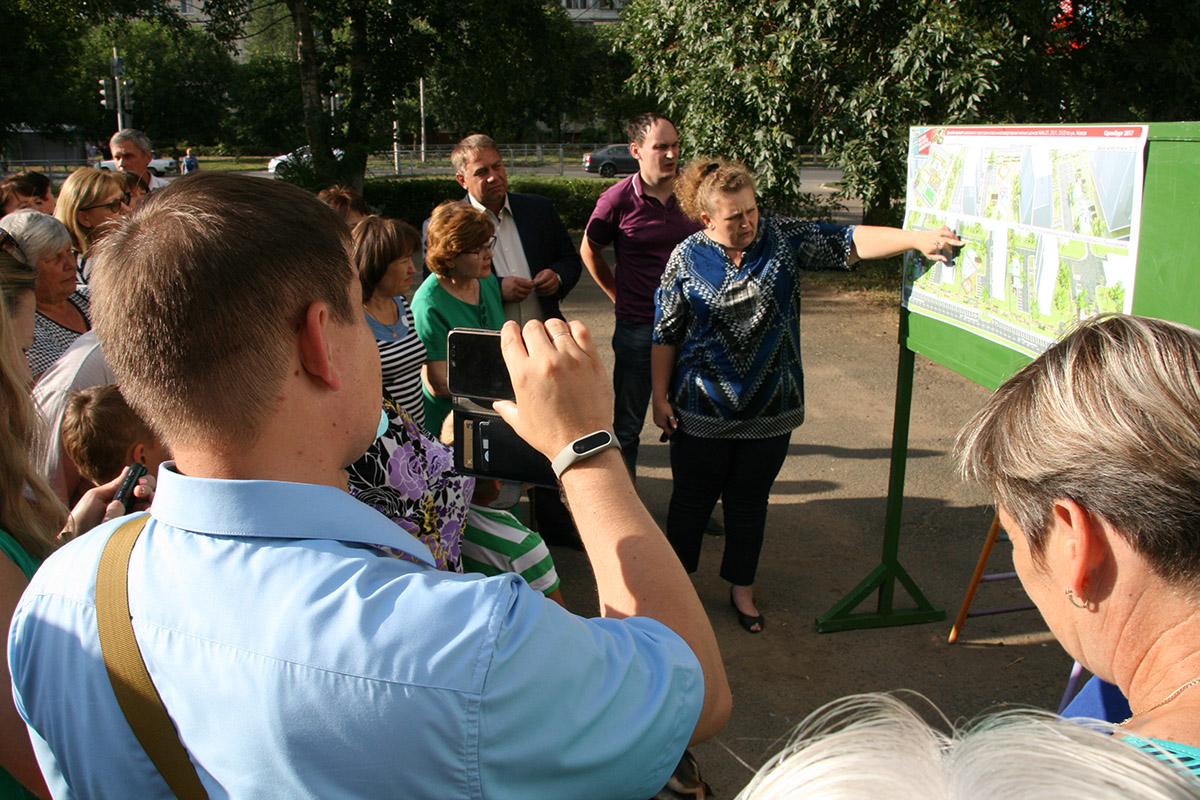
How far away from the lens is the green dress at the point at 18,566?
1.31 meters

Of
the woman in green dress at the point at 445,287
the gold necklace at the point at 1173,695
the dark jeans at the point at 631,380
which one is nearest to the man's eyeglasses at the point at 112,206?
the woman in green dress at the point at 445,287

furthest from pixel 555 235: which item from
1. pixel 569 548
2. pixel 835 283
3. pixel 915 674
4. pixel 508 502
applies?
pixel 835 283

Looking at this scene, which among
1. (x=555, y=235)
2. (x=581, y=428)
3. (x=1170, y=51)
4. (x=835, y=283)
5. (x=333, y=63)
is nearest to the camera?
(x=581, y=428)

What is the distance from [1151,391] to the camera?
0.99m

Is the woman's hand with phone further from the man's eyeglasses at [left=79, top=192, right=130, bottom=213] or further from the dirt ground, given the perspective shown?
the man's eyeglasses at [left=79, top=192, right=130, bottom=213]

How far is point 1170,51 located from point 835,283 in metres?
4.64

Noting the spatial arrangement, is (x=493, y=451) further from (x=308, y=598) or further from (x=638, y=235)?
(x=638, y=235)

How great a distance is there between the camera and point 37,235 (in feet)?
9.86

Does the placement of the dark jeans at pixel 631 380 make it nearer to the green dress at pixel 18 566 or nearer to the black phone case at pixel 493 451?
the black phone case at pixel 493 451

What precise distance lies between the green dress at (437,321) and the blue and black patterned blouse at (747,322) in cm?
83

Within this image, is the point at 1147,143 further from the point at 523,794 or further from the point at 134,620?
the point at 134,620

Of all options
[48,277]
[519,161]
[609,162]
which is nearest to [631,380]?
[48,277]

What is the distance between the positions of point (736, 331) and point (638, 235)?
4.13 feet

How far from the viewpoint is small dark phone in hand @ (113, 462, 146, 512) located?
6.33 feet
